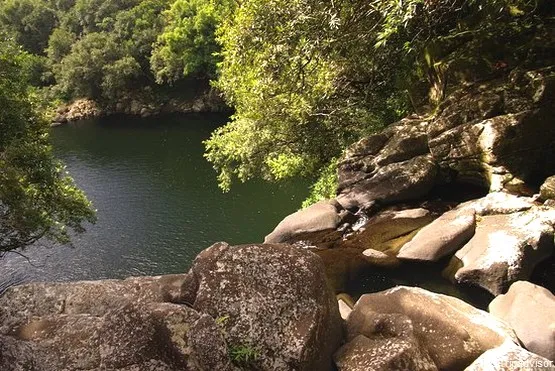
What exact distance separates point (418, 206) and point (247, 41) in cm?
916

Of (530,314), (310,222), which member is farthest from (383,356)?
(310,222)

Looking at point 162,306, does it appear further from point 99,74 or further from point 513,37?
point 99,74

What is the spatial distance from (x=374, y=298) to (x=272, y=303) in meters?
2.91

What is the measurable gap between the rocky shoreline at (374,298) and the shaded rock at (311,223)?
3.86ft

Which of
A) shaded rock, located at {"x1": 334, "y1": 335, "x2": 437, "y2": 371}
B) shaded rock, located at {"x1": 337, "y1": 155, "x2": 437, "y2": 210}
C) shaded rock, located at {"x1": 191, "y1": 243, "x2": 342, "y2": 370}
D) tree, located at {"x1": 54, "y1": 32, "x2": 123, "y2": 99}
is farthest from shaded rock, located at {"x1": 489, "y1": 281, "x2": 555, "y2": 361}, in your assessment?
tree, located at {"x1": 54, "y1": 32, "x2": 123, "y2": 99}

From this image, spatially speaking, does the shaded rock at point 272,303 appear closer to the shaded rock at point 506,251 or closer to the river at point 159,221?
the shaded rock at point 506,251

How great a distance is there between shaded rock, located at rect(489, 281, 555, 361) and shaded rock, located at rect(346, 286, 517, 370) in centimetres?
45

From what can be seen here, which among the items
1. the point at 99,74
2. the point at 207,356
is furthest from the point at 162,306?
the point at 99,74

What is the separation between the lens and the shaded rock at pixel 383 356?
7961mm

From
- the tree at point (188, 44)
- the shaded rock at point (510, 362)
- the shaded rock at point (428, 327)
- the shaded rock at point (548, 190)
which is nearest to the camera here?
the shaded rock at point (510, 362)

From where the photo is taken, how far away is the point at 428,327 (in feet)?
30.0

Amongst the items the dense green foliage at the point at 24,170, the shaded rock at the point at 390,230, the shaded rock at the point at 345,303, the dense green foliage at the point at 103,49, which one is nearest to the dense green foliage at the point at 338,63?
the shaded rock at the point at 390,230

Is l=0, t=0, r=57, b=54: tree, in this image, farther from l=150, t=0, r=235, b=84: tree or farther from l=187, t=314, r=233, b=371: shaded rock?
l=187, t=314, r=233, b=371: shaded rock

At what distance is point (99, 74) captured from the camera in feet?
207
